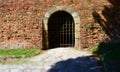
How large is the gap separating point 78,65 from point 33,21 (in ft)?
12.1

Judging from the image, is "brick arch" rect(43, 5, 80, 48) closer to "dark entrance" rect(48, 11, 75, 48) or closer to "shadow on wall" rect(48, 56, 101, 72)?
"dark entrance" rect(48, 11, 75, 48)

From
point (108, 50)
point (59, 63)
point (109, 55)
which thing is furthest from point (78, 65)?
point (108, 50)

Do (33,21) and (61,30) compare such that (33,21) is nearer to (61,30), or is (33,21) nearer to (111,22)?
(61,30)

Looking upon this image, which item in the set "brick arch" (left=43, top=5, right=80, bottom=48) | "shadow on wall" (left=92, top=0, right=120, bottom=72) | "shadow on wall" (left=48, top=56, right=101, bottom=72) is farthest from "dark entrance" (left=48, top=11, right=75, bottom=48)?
"shadow on wall" (left=48, top=56, right=101, bottom=72)

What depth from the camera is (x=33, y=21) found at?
50.1 feet

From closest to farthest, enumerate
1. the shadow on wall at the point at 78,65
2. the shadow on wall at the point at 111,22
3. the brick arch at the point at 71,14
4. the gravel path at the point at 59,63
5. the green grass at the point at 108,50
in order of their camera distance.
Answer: the shadow on wall at the point at 78,65, the gravel path at the point at 59,63, the green grass at the point at 108,50, the shadow on wall at the point at 111,22, the brick arch at the point at 71,14

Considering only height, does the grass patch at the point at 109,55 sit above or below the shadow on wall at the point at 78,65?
above

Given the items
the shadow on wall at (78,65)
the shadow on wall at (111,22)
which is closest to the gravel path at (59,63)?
the shadow on wall at (78,65)

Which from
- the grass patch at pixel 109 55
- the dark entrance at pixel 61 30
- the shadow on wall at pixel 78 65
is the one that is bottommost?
the shadow on wall at pixel 78 65

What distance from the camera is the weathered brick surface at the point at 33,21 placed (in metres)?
15.1

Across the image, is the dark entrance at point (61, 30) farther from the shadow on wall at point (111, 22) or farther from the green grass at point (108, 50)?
the green grass at point (108, 50)

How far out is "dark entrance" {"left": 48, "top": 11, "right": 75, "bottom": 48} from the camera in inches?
618

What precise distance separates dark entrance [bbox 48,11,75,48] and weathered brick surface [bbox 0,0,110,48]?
0.62 metres

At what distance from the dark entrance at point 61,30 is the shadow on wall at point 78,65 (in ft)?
8.33
